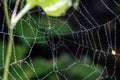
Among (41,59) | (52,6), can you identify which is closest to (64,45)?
(41,59)

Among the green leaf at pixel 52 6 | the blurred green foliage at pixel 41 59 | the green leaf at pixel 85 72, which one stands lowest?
the green leaf at pixel 85 72

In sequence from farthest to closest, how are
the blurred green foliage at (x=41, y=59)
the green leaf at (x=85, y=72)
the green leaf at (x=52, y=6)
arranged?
1. the green leaf at (x=85, y=72)
2. the blurred green foliage at (x=41, y=59)
3. the green leaf at (x=52, y=6)

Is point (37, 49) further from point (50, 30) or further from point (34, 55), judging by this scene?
point (50, 30)

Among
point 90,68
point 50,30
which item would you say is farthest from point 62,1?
point 90,68

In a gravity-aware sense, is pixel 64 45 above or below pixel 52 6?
below

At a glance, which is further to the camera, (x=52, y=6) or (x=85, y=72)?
(x=85, y=72)

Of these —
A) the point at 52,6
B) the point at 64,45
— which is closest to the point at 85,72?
the point at 64,45

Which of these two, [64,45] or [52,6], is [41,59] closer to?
[64,45]

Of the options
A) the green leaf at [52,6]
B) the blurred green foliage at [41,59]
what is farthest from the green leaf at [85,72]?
the green leaf at [52,6]

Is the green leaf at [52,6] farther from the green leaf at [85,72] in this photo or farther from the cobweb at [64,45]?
the green leaf at [85,72]
